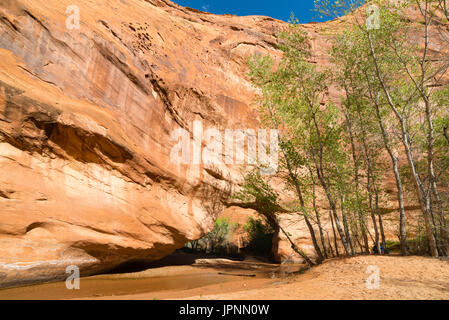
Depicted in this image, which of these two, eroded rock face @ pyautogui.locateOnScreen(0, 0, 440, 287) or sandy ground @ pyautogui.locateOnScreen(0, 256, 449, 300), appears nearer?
sandy ground @ pyautogui.locateOnScreen(0, 256, 449, 300)

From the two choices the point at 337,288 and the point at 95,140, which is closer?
the point at 337,288

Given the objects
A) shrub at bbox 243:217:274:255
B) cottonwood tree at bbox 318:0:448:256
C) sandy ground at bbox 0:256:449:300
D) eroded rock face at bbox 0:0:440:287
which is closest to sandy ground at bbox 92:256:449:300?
sandy ground at bbox 0:256:449:300

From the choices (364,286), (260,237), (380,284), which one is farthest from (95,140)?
(260,237)

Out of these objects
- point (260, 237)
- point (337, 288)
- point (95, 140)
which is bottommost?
point (260, 237)

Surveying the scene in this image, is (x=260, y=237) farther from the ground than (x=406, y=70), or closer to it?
closer to it

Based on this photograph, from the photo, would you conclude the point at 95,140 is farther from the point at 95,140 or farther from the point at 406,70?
the point at 406,70

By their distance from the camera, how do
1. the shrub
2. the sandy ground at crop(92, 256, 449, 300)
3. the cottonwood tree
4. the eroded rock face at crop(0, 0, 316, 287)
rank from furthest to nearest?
the shrub
the cottonwood tree
the eroded rock face at crop(0, 0, 316, 287)
the sandy ground at crop(92, 256, 449, 300)

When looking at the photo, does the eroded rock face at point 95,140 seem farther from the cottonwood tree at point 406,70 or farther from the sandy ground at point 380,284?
the cottonwood tree at point 406,70

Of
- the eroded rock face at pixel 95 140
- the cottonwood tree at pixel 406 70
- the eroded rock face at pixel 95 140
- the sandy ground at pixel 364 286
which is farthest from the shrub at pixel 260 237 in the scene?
the sandy ground at pixel 364 286

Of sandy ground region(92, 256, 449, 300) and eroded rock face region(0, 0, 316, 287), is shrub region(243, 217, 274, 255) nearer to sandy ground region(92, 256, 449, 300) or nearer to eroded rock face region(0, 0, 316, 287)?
eroded rock face region(0, 0, 316, 287)

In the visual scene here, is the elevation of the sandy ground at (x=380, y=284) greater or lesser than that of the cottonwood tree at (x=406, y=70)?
lesser

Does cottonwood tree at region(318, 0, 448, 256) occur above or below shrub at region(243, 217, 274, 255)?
above

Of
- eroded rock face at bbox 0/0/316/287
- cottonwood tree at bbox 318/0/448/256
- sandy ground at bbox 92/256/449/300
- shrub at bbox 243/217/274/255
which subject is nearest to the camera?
sandy ground at bbox 92/256/449/300

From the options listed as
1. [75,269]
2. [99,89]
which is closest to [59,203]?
[75,269]
